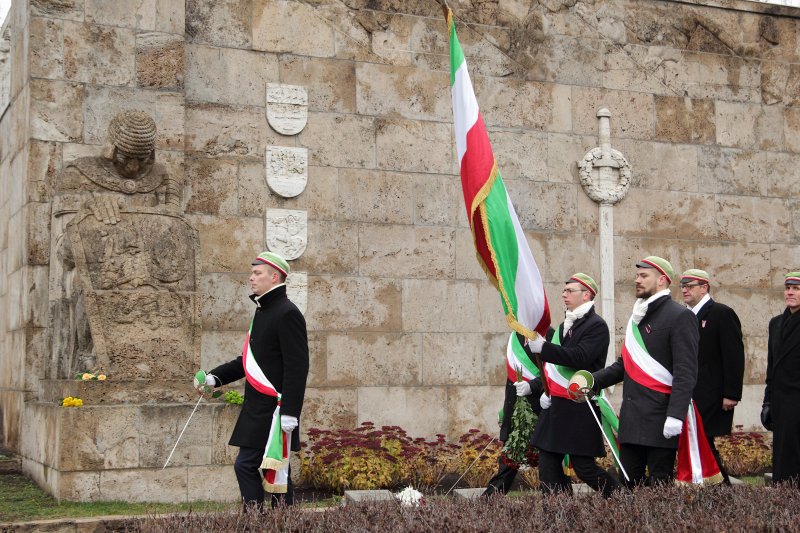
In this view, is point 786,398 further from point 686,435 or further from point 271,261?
point 271,261

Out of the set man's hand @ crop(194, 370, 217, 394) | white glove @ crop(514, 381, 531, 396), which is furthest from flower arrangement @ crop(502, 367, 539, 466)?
man's hand @ crop(194, 370, 217, 394)

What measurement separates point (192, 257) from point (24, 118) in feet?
8.10

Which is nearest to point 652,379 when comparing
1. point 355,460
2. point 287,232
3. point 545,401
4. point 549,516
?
point 545,401

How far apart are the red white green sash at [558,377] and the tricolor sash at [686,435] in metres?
0.42

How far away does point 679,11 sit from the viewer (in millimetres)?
12039

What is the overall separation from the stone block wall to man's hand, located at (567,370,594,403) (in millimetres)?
4281

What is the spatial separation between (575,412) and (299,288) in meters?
4.33

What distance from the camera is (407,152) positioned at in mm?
10766

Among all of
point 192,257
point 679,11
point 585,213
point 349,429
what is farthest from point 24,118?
point 679,11

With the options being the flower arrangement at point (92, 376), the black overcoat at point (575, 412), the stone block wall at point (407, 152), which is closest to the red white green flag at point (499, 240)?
the black overcoat at point (575, 412)

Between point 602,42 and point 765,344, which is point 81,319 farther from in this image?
point 765,344

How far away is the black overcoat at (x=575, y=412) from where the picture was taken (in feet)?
20.9

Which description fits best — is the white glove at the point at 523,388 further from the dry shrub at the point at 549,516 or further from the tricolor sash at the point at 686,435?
the dry shrub at the point at 549,516

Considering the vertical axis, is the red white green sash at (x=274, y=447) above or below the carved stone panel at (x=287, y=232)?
below
